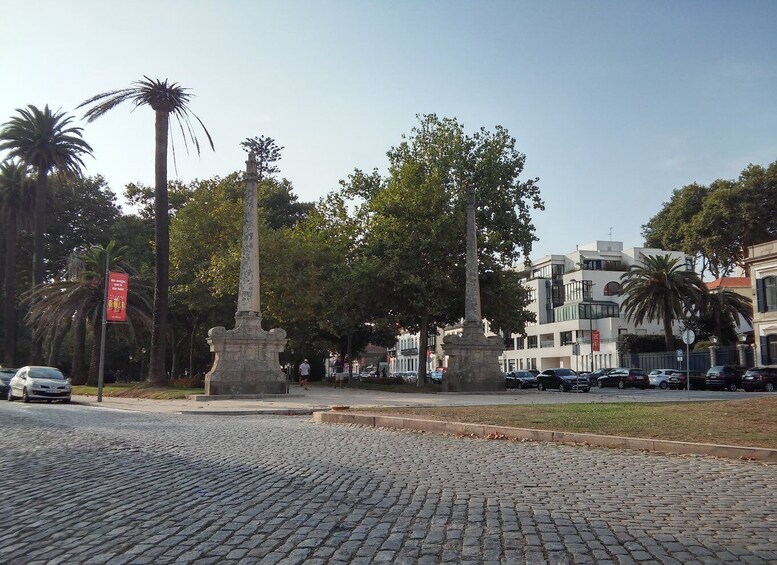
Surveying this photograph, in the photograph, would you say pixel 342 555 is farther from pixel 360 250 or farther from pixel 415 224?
pixel 360 250

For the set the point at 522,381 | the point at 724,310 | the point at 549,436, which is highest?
the point at 724,310

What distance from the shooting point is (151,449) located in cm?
1118

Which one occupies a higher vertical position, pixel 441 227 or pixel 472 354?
pixel 441 227

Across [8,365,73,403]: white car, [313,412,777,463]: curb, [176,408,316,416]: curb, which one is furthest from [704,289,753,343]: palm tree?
[8,365,73,403]: white car

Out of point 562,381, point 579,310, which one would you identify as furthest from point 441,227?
point 579,310

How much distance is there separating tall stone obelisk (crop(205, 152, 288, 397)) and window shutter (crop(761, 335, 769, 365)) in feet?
117

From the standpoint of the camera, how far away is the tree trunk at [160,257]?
3284 cm

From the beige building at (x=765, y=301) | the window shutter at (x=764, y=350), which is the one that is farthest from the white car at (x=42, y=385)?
the beige building at (x=765, y=301)

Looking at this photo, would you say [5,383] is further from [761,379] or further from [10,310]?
[761,379]

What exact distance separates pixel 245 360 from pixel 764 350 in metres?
37.7

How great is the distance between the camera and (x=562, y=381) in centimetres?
4241

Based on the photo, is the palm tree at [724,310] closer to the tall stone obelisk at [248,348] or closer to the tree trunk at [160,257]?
the tall stone obelisk at [248,348]

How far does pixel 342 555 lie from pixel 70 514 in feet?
9.47

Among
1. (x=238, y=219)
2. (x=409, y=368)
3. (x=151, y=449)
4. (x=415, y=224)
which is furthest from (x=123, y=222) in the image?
(x=409, y=368)
